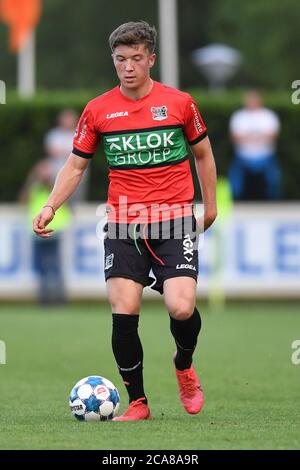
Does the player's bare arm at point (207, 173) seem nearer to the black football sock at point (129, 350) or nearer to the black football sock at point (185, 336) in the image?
the black football sock at point (185, 336)

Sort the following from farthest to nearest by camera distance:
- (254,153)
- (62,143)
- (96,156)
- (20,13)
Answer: (20,13) → (96,156) → (254,153) → (62,143)

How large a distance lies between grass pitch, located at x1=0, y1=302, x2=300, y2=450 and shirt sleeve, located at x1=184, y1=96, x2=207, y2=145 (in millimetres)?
1740

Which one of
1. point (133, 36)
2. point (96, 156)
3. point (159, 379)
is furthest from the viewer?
point (96, 156)

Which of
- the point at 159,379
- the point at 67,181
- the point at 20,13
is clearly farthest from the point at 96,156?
the point at 67,181

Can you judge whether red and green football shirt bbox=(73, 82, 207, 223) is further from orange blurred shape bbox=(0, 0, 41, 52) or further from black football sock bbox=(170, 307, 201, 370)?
orange blurred shape bbox=(0, 0, 41, 52)

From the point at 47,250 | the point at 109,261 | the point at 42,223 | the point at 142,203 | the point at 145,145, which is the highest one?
the point at 145,145

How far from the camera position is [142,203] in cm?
846

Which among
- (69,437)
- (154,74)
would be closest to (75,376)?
(69,437)

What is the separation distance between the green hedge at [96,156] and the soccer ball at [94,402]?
518 inches

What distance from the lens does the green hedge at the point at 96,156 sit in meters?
21.5

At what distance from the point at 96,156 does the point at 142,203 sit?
1303 centimetres

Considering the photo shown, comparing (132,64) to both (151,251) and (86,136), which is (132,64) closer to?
(86,136)
